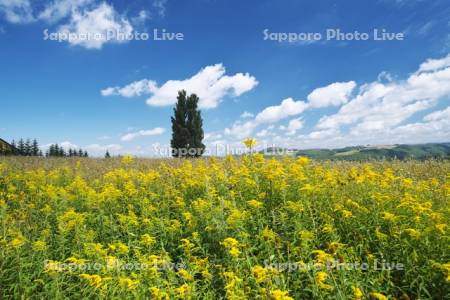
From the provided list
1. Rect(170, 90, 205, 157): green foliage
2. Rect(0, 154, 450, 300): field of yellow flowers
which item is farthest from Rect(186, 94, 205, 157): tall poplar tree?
Rect(0, 154, 450, 300): field of yellow flowers

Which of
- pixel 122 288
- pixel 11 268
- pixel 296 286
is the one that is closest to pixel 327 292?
pixel 296 286

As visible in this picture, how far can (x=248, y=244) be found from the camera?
4.25 metres

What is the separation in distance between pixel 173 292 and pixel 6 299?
2179mm

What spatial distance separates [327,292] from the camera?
3.28 meters

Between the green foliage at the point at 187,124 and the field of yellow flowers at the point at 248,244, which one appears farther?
the green foliage at the point at 187,124

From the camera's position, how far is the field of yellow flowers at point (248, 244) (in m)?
→ 3.49

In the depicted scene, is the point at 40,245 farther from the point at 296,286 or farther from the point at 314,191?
the point at 314,191

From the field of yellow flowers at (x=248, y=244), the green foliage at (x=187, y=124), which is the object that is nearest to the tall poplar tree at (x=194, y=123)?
the green foliage at (x=187, y=124)

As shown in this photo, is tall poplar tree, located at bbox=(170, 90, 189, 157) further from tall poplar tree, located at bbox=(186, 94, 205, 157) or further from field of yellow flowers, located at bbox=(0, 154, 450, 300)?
field of yellow flowers, located at bbox=(0, 154, 450, 300)

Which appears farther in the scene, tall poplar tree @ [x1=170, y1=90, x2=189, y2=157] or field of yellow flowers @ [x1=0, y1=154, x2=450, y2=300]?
tall poplar tree @ [x1=170, y1=90, x2=189, y2=157]

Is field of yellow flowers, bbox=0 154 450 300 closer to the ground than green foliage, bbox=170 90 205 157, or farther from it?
closer to the ground

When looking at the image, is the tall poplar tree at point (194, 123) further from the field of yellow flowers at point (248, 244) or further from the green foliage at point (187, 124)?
the field of yellow flowers at point (248, 244)

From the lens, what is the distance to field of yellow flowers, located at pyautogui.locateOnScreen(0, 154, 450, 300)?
349 centimetres

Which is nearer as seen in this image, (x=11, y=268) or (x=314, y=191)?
(x=11, y=268)
